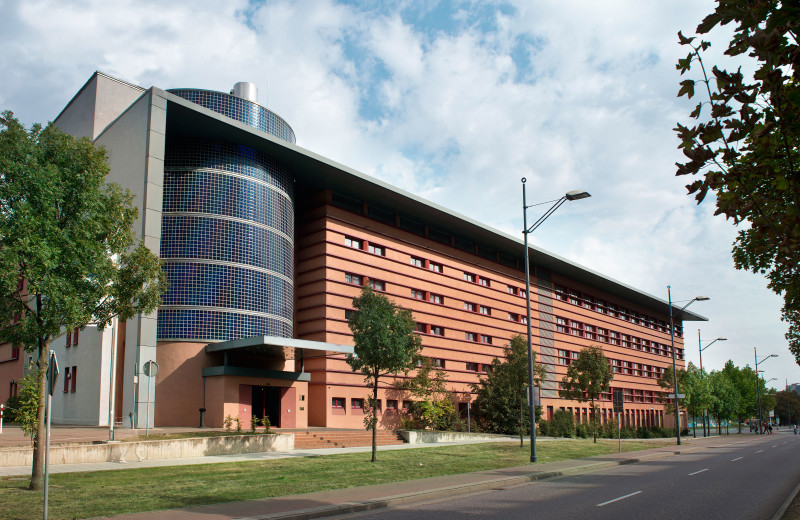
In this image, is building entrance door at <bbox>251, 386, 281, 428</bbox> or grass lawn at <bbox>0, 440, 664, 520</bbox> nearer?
grass lawn at <bbox>0, 440, 664, 520</bbox>

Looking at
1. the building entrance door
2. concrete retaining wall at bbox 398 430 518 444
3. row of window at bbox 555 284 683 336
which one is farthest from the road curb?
row of window at bbox 555 284 683 336

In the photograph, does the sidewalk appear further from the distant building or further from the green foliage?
the distant building

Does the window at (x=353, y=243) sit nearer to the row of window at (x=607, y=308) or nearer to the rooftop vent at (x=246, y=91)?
the rooftop vent at (x=246, y=91)

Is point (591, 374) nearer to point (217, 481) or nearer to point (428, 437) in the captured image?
point (428, 437)

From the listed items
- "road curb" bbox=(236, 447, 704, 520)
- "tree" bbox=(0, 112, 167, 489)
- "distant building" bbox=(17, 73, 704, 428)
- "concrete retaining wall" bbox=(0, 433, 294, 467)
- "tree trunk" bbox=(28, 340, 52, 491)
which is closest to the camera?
"road curb" bbox=(236, 447, 704, 520)

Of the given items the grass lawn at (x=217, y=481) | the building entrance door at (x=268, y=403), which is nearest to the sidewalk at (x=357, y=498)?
the grass lawn at (x=217, y=481)

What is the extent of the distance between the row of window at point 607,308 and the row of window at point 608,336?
2.17 metres

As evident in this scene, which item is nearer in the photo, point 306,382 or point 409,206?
point 306,382

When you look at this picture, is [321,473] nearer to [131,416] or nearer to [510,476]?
[510,476]

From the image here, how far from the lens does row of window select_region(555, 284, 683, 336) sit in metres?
68.3

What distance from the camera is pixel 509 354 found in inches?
1543

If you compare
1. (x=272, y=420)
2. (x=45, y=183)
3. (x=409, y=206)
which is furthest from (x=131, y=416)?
(x=409, y=206)

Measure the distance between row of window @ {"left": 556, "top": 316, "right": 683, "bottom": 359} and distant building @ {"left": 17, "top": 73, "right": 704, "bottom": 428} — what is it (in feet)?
53.0

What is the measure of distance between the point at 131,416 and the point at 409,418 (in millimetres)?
20337
